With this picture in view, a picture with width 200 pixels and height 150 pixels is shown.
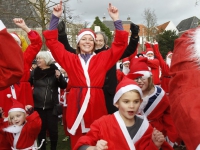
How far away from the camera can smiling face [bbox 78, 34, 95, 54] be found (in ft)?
11.7

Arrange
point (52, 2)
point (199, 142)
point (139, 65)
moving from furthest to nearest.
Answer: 1. point (52, 2)
2. point (139, 65)
3. point (199, 142)

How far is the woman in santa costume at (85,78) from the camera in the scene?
10.7 feet

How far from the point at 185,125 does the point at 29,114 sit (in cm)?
334

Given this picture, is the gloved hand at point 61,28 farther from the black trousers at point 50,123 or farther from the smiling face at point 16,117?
the black trousers at point 50,123

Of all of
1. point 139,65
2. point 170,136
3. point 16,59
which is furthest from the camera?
point 139,65

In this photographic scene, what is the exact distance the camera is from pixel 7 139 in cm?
421

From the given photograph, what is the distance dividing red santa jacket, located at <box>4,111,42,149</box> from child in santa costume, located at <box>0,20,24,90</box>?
241 cm

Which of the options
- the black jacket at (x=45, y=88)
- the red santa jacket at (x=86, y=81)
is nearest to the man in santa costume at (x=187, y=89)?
the red santa jacket at (x=86, y=81)

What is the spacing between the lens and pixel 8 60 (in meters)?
1.70

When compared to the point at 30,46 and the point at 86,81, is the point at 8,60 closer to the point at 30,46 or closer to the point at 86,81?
the point at 86,81

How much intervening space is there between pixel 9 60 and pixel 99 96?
5.72 feet

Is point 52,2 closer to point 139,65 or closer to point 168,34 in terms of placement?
point 139,65

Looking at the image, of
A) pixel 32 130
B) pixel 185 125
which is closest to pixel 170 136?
pixel 32 130

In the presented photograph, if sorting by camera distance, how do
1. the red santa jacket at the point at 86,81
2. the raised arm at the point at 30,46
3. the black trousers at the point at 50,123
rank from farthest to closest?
the black trousers at the point at 50,123 → the raised arm at the point at 30,46 → the red santa jacket at the point at 86,81
